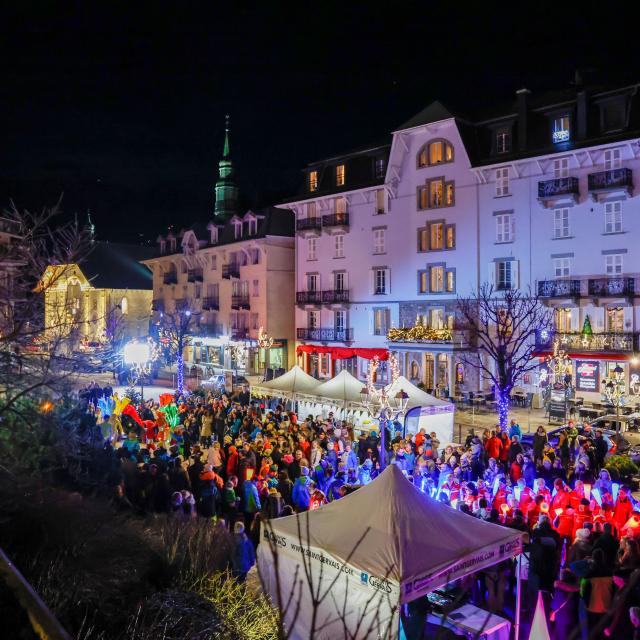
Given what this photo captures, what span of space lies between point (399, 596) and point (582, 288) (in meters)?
25.4

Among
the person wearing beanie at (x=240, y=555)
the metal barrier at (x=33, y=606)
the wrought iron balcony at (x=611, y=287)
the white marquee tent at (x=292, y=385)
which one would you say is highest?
the wrought iron balcony at (x=611, y=287)

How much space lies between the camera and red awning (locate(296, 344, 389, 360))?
124 feet

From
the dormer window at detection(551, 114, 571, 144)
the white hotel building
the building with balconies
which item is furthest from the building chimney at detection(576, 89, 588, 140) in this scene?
the building with balconies

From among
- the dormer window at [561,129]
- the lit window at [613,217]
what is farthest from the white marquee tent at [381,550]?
the dormer window at [561,129]

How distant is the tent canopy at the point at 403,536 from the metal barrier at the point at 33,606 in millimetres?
2750

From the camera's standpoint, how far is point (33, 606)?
604cm

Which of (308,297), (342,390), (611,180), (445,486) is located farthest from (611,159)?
(445,486)

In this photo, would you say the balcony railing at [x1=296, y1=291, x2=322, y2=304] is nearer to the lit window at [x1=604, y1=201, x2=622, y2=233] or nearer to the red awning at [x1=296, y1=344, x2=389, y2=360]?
the red awning at [x1=296, y1=344, x2=389, y2=360]

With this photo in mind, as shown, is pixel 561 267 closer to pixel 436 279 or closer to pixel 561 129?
pixel 561 129

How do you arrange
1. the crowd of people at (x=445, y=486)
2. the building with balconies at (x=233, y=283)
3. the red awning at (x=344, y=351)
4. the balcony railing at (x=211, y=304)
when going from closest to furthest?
1. the crowd of people at (x=445, y=486)
2. the red awning at (x=344, y=351)
3. the building with balconies at (x=233, y=283)
4. the balcony railing at (x=211, y=304)

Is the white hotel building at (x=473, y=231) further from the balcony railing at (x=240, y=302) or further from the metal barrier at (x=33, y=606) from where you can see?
the metal barrier at (x=33, y=606)

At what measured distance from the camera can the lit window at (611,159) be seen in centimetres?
2819

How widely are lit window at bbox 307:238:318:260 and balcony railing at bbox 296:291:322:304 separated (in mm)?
2426

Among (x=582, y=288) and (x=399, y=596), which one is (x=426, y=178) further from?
(x=399, y=596)
